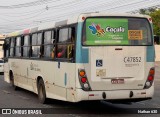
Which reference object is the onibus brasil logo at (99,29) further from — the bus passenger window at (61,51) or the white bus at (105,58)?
the bus passenger window at (61,51)

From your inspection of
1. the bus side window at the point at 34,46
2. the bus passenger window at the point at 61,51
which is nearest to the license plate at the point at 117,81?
the bus passenger window at the point at 61,51

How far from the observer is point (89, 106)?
43.1ft

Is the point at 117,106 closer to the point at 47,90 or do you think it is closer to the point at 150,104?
the point at 150,104

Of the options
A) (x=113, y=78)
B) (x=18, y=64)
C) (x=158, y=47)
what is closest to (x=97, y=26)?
(x=113, y=78)

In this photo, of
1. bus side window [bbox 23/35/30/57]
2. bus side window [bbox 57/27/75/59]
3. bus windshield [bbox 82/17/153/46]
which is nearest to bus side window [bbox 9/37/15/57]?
bus side window [bbox 23/35/30/57]

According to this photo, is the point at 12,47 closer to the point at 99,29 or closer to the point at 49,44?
the point at 49,44

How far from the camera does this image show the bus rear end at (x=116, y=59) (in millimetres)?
10680

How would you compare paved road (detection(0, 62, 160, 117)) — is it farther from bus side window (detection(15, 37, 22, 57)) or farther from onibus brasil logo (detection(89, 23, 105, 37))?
bus side window (detection(15, 37, 22, 57))

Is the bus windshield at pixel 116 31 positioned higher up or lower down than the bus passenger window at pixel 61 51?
higher up

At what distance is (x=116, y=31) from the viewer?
36.1ft

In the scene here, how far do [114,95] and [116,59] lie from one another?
99 centimetres

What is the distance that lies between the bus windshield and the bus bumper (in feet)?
4.35

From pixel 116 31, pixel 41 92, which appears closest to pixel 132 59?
pixel 116 31

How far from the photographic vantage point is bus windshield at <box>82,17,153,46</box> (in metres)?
10.9
